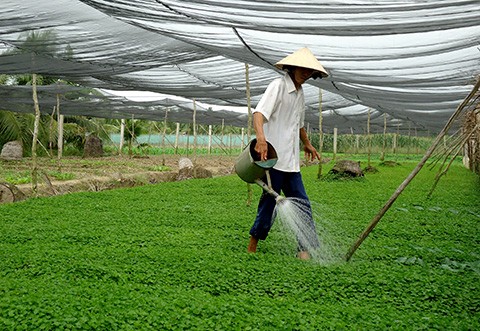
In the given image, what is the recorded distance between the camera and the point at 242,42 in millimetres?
6254

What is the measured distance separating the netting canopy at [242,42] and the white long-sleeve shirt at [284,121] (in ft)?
2.53

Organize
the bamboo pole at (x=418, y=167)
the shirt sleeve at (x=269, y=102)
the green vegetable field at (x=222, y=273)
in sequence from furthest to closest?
the shirt sleeve at (x=269, y=102) < the bamboo pole at (x=418, y=167) < the green vegetable field at (x=222, y=273)

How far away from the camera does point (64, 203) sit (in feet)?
22.8

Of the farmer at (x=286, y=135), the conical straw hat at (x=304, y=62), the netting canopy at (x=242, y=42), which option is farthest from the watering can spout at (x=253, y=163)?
the netting canopy at (x=242, y=42)

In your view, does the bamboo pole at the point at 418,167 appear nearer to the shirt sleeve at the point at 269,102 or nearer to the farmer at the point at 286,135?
the farmer at the point at 286,135

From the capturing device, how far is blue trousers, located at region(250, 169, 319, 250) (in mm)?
3887

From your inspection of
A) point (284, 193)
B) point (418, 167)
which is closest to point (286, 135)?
point (284, 193)

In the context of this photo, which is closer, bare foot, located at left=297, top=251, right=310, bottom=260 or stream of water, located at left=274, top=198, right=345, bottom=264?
stream of water, located at left=274, top=198, right=345, bottom=264

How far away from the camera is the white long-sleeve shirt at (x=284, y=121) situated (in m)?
3.88

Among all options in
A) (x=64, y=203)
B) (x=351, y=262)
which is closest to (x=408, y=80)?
(x=351, y=262)

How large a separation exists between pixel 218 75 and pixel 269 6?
19.7 ft

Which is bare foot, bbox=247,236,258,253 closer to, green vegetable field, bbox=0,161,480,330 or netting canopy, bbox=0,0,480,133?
green vegetable field, bbox=0,161,480,330

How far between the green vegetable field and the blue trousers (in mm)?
199

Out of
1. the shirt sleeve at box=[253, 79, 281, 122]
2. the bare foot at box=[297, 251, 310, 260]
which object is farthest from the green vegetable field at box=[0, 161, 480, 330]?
the shirt sleeve at box=[253, 79, 281, 122]
